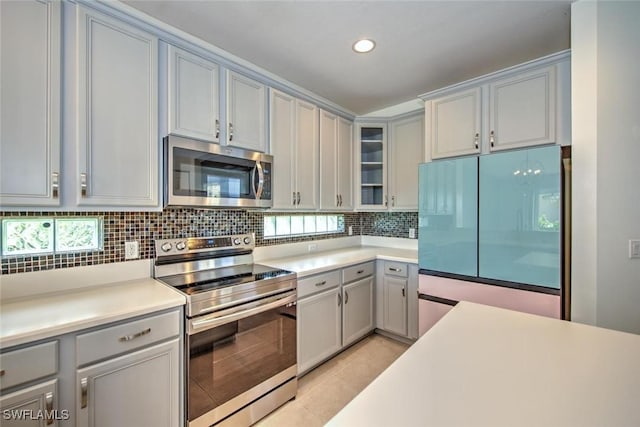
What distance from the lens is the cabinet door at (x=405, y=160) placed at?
2.99 metres

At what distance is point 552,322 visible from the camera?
1.18 meters

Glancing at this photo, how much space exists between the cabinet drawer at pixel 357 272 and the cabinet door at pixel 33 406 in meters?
1.89

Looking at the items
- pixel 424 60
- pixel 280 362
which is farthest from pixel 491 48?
pixel 280 362

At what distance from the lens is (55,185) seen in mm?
1388

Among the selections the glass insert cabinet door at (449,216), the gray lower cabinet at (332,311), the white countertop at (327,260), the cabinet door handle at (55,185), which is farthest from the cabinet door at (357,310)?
the cabinet door handle at (55,185)

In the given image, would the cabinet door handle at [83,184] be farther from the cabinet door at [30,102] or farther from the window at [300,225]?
the window at [300,225]

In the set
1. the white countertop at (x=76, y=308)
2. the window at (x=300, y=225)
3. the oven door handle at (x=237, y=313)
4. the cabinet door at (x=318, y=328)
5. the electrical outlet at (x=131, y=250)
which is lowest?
the cabinet door at (x=318, y=328)

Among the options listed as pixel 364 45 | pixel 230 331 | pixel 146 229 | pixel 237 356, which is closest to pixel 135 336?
pixel 230 331

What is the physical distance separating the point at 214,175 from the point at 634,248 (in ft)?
8.36

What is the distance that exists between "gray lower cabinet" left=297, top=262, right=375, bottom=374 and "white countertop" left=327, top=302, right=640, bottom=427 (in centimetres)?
125

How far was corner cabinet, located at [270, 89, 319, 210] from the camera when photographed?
2398 millimetres

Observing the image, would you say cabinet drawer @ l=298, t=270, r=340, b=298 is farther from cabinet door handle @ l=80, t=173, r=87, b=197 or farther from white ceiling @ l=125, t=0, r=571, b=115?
white ceiling @ l=125, t=0, r=571, b=115

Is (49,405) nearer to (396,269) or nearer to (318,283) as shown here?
(318,283)

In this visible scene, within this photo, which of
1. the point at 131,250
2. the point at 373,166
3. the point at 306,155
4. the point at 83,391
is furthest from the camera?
the point at 373,166
